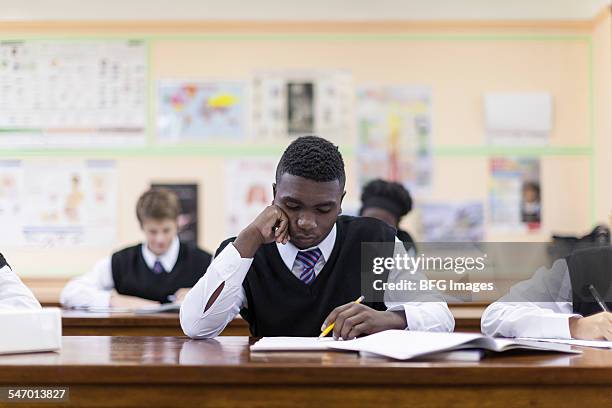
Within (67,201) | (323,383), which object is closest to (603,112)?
(67,201)

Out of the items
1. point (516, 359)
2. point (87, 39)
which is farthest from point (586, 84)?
point (516, 359)

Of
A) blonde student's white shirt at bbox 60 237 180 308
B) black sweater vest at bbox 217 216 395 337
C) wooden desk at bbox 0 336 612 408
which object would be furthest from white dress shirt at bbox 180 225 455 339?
blonde student's white shirt at bbox 60 237 180 308

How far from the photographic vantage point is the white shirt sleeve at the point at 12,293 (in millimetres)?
1965

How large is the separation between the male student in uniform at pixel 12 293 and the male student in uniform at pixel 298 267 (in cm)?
43

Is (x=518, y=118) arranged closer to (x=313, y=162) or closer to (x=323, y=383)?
(x=313, y=162)

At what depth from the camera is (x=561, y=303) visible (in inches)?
82.4

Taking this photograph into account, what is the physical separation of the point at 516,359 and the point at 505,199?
341cm

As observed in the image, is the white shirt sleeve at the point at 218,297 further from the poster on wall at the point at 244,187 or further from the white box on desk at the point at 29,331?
the poster on wall at the point at 244,187

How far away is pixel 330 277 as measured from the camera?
80.4 inches

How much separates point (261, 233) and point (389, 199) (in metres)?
1.90

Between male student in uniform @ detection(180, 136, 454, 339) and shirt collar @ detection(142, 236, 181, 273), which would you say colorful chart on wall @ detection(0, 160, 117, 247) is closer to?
shirt collar @ detection(142, 236, 181, 273)

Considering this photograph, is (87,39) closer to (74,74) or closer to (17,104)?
(74,74)

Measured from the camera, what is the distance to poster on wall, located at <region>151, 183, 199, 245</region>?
15.3 feet

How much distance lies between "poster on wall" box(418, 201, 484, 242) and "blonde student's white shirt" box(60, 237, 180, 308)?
5.07 feet
